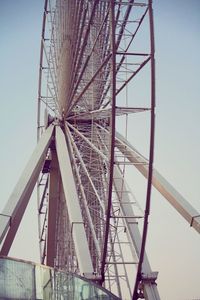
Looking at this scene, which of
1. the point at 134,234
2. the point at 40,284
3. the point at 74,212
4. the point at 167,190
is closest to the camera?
the point at 40,284

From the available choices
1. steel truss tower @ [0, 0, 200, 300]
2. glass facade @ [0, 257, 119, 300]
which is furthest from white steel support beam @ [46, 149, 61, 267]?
glass facade @ [0, 257, 119, 300]

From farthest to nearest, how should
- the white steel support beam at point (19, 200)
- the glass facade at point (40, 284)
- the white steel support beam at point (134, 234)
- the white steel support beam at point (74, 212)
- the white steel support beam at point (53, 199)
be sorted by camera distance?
the white steel support beam at point (53, 199)
the white steel support beam at point (19, 200)
the white steel support beam at point (134, 234)
the white steel support beam at point (74, 212)
the glass facade at point (40, 284)

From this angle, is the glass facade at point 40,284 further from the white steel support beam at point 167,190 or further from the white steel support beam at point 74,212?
the white steel support beam at point 167,190

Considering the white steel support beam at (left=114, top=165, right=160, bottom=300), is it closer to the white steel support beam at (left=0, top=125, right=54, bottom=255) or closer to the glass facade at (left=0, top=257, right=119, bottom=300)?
the white steel support beam at (left=0, top=125, right=54, bottom=255)

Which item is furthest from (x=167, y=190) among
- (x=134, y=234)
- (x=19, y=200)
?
(x=19, y=200)

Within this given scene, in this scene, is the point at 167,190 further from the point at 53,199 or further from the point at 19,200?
the point at 53,199

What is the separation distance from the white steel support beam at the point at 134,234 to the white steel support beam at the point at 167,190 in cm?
102

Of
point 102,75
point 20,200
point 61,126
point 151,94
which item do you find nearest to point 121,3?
point 151,94

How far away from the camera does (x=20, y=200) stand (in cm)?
1504

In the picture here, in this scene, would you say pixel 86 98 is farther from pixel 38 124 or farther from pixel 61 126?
pixel 38 124

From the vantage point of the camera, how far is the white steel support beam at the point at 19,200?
14039 millimetres

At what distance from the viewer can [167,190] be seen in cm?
1536

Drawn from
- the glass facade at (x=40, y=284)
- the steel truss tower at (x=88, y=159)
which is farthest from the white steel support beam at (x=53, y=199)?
the glass facade at (x=40, y=284)

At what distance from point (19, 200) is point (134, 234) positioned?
4.22m
